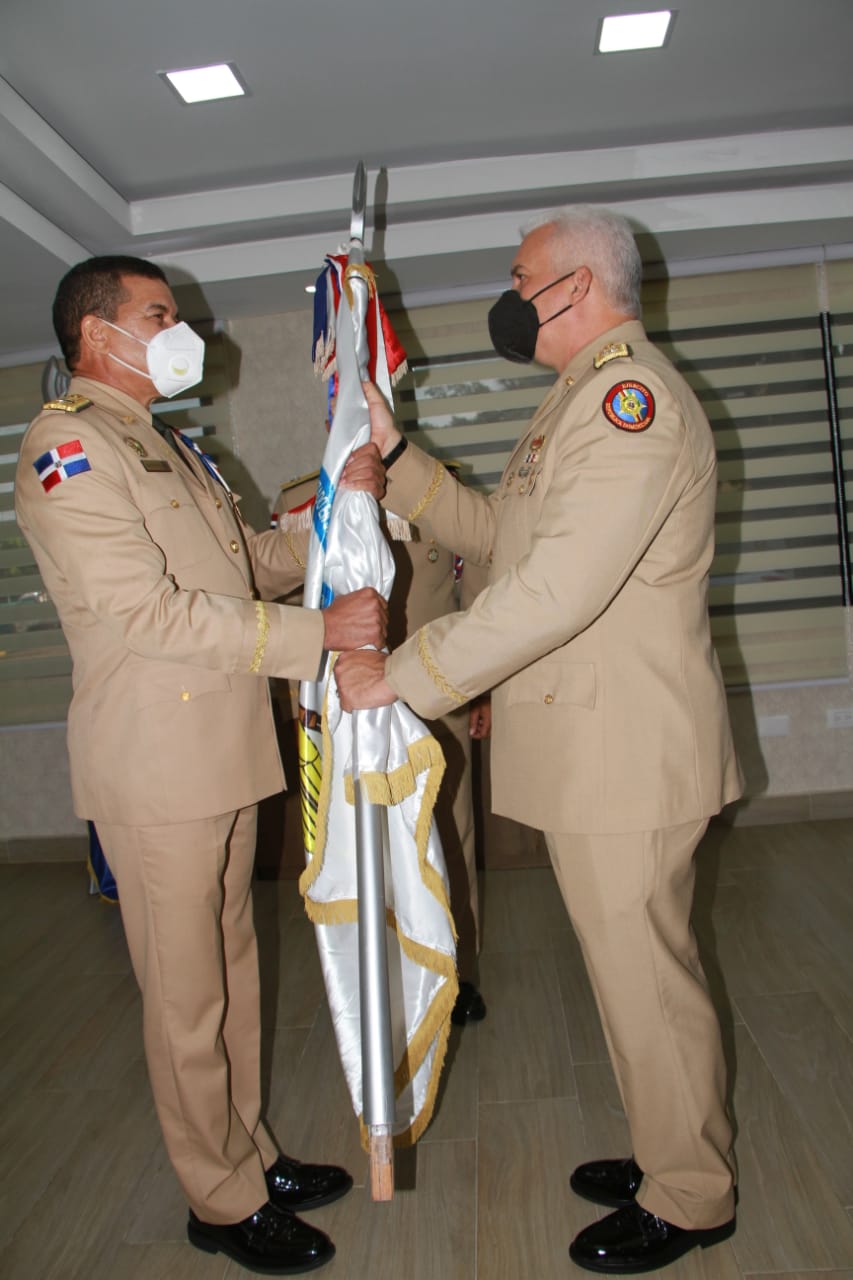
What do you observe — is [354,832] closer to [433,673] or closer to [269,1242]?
[433,673]

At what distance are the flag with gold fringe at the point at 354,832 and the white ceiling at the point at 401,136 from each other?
38.2 inches

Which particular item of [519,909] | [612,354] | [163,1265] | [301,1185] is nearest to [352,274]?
[612,354]

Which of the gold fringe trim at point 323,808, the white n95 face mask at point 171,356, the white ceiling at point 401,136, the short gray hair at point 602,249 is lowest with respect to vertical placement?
the gold fringe trim at point 323,808

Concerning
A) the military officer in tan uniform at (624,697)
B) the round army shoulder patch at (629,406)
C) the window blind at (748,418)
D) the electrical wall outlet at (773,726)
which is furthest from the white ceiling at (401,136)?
the electrical wall outlet at (773,726)

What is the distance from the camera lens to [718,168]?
322 centimetres

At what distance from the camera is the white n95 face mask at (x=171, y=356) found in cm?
180

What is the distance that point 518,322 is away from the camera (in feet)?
6.04

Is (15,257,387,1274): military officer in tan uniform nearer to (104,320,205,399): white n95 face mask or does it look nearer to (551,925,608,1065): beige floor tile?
(104,320,205,399): white n95 face mask

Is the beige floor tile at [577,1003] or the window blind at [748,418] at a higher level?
the window blind at [748,418]

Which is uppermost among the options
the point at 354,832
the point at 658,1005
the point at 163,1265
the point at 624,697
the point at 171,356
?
the point at 171,356

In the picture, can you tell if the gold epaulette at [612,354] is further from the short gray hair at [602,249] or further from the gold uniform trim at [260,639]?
the gold uniform trim at [260,639]

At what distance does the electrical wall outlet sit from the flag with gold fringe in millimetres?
2763

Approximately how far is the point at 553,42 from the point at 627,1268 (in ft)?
9.53

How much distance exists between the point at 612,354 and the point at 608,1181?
166 centimetres
